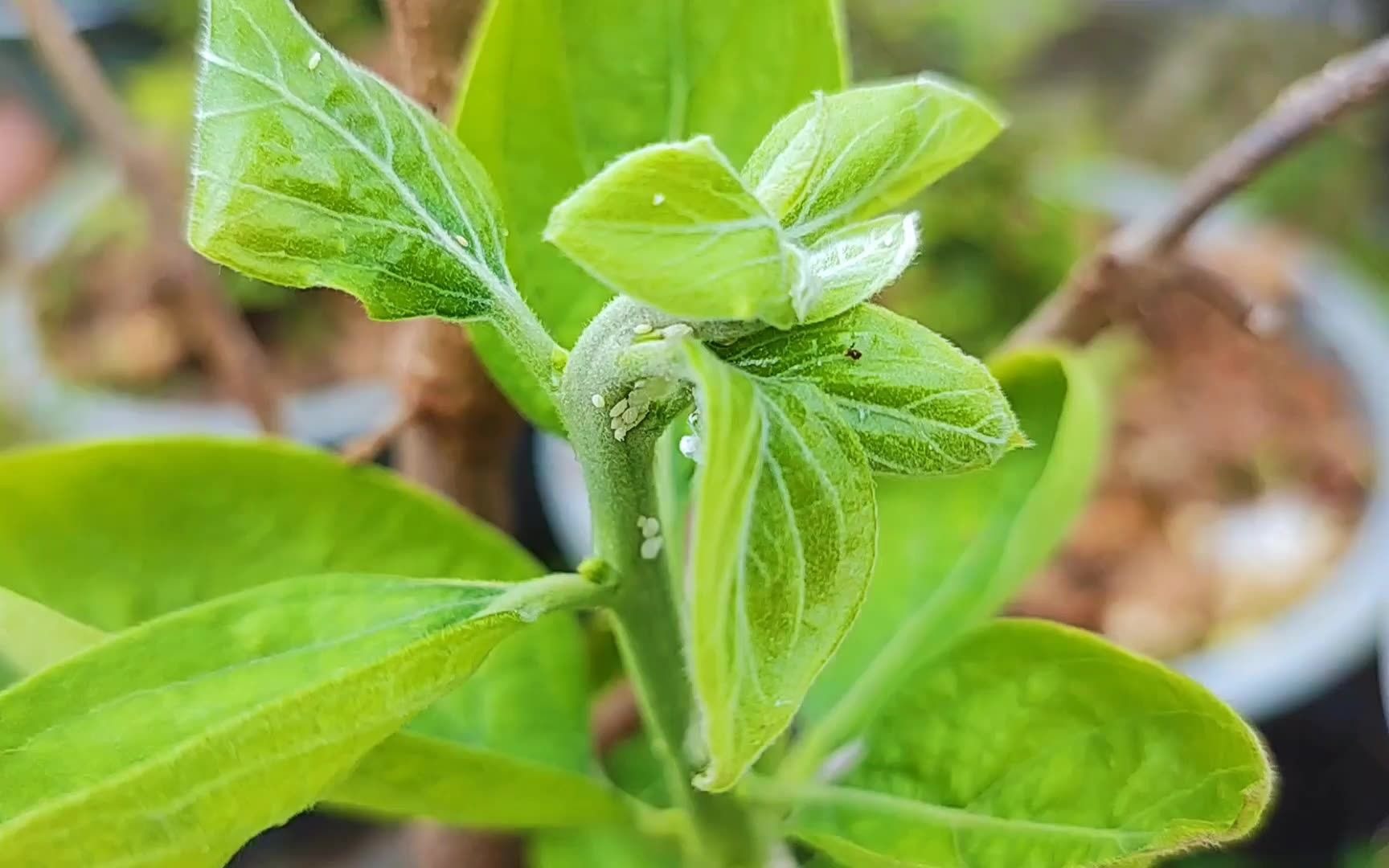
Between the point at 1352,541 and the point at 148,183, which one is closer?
the point at 148,183

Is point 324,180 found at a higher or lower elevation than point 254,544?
higher

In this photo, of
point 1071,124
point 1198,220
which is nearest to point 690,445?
point 1198,220

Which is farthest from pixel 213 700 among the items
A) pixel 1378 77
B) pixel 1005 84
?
pixel 1005 84

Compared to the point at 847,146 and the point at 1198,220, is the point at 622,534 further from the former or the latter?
the point at 1198,220

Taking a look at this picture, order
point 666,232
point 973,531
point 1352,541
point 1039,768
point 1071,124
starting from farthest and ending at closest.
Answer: point 1071,124 → point 1352,541 → point 973,531 → point 1039,768 → point 666,232

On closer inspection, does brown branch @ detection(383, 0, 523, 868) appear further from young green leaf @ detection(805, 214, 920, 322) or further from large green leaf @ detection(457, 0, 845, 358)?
young green leaf @ detection(805, 214, 920, 322)

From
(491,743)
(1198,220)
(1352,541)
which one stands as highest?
(1198,220)
